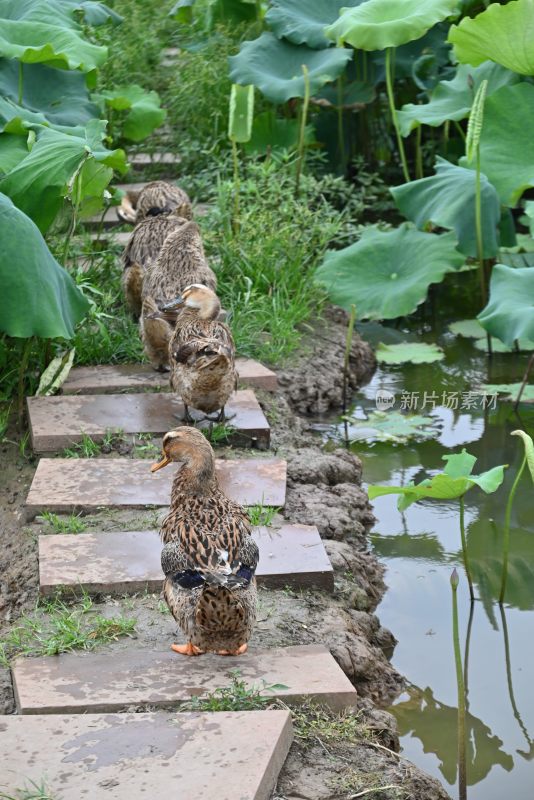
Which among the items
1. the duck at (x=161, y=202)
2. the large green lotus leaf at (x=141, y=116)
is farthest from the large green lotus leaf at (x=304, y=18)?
the duck at (x=161, y=202)

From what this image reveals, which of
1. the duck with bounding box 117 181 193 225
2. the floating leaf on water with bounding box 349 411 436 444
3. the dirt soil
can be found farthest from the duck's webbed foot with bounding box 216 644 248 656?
the duck with bounding box 117 181 193 225

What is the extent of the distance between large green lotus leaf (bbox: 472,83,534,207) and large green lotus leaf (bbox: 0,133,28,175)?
316cm

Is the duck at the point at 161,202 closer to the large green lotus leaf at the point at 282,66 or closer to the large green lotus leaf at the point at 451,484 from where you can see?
the large green lotus leaf at the point at 282,66

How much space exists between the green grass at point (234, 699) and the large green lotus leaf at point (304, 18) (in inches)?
269

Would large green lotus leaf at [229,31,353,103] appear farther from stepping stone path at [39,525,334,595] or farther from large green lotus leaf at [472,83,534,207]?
stepping stone path at [39,525,334,595]

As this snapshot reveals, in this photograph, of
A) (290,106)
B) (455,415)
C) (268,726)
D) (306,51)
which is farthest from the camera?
(290,106)

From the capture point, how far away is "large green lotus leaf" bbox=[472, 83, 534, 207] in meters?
7.82

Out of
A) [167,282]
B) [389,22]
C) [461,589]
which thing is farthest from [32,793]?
[389,22]

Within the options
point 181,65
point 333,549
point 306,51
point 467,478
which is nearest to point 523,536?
point 333,549

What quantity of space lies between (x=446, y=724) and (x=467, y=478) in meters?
1.05

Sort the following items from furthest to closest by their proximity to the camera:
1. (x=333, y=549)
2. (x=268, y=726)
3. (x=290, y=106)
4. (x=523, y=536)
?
1. (x=290, y=106)
2. (x=523, y=536)
3. (x=333, y=549)
4. (x=268, y=726)

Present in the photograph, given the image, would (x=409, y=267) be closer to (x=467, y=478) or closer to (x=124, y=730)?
(x=467, y=478)

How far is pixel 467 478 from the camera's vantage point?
4.11 m

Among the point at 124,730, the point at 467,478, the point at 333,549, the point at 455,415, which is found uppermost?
the point at 467,478
